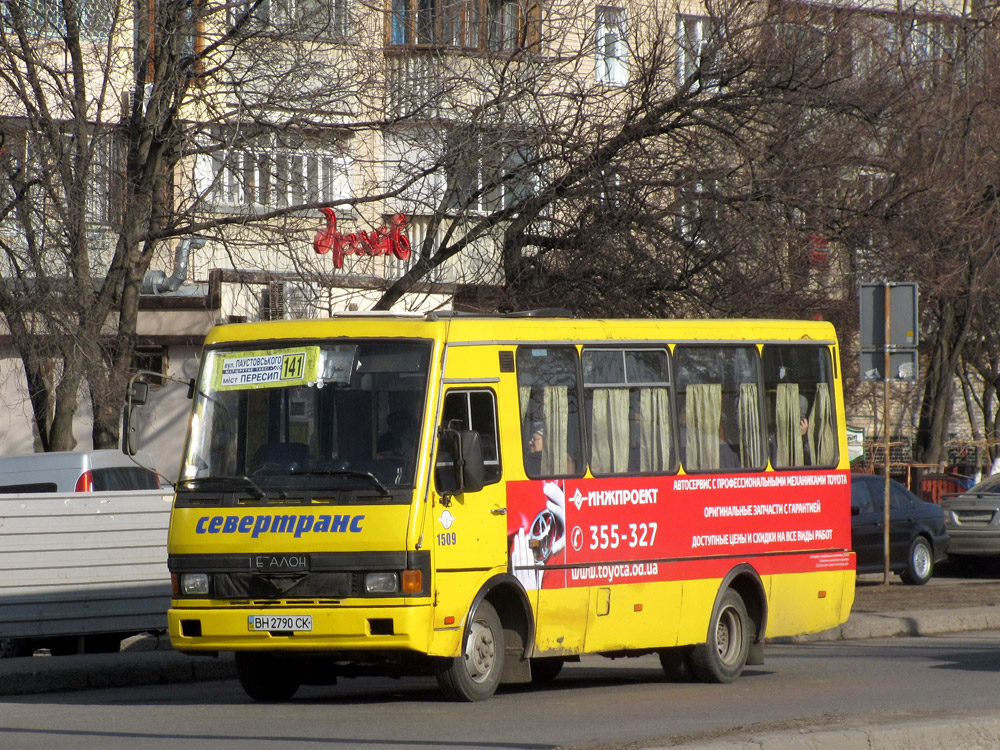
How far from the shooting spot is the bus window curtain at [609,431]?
1113cm

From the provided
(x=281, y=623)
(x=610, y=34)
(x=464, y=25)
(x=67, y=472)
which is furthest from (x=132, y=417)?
(x=610, y=34)

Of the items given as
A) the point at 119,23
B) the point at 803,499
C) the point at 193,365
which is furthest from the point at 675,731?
the point at 193,365

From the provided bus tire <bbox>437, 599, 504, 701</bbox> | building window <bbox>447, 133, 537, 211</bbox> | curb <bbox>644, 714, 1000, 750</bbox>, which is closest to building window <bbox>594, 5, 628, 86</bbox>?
building window <bbox>447, 133, 537, 211</bbox>

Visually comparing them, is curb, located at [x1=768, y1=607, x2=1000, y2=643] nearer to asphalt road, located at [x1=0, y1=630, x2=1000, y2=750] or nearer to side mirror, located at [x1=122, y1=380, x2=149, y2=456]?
asphalt road, located at [x1=0, y1=630, x2=1000, y2=750]

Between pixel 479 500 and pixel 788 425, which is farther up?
pixel 788 425

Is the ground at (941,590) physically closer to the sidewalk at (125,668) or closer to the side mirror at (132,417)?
the sidewalk at (125,668)

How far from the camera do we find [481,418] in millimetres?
10375

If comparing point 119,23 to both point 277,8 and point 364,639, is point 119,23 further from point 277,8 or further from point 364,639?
point 364,639

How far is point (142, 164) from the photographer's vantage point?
54.3 ft

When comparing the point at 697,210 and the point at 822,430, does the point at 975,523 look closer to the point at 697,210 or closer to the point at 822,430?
the point at 697,210

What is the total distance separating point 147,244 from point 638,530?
25.2 ft

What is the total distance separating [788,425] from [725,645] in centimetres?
188

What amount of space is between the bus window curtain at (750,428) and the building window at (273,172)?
250 inches

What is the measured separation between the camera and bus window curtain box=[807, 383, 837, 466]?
1275cm
